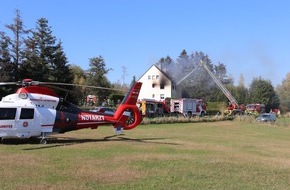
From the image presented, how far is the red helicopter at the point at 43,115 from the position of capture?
17.3m

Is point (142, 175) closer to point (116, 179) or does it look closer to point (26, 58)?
point (116, 179)

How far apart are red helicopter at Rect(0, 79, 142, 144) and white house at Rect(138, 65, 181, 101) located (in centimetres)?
4227

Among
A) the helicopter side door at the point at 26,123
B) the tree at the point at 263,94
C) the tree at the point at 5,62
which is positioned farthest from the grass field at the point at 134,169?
the tree at the point at 263,94

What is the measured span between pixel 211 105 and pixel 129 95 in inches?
2493

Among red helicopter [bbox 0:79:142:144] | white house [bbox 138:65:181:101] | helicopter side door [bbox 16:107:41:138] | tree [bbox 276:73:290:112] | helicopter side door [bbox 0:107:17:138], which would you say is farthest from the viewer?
tree [bbox 276:73:290:112]

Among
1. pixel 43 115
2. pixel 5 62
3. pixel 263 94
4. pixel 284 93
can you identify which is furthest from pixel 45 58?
pixel 284 93

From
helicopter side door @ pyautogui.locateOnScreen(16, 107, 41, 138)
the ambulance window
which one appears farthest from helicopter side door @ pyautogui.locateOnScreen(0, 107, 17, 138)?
the ambulance window

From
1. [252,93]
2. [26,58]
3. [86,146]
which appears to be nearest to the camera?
[86,146]

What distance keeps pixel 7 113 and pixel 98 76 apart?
6049 cm

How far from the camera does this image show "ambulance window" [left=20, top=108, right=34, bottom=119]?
1745 cm

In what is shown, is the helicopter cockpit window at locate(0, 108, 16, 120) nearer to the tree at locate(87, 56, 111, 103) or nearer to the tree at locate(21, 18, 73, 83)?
the tree at locate(21, 18, 73, 83)

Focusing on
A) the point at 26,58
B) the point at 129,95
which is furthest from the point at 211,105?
the point at 129,95

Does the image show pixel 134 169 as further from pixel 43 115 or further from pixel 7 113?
pixel 7 113

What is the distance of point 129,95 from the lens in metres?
20.1
